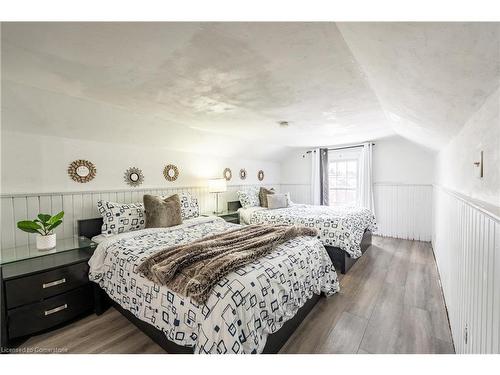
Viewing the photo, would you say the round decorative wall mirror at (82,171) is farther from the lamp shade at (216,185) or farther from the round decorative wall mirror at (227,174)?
the round decorative wall mirror at (227,174)

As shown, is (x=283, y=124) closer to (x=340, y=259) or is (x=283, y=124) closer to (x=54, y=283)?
(x=340, y=259)

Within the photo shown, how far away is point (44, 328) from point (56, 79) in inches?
79.2

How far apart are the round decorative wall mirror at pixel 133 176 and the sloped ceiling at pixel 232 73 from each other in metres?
0.43

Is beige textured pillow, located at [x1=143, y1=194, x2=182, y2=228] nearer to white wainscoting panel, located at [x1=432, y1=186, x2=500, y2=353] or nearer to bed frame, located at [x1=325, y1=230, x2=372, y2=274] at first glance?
bed frame, located at [x1=325, y1=230, x2=372, y2=274]

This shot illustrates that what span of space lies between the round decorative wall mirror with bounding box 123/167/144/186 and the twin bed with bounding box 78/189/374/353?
0.61 meters

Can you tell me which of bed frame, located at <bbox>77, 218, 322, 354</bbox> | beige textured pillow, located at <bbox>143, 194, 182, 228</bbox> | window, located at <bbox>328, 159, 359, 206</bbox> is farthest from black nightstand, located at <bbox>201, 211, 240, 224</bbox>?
window, located at <bbox>328, 159, 359, 206</bbox>

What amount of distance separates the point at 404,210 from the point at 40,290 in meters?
5.47

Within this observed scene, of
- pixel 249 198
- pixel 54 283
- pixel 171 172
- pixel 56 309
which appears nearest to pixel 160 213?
pixel 171 172

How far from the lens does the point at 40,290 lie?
1753 mm

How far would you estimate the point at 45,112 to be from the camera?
82.9 inches

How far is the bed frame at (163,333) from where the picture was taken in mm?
1509

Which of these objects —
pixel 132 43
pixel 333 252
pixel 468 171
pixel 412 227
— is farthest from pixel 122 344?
pixel 412 227

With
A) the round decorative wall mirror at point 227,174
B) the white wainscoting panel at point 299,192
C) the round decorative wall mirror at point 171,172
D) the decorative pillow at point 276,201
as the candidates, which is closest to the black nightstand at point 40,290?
the round decorative wall mirror at point 171,172

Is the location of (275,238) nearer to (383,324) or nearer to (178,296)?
(178,296)
